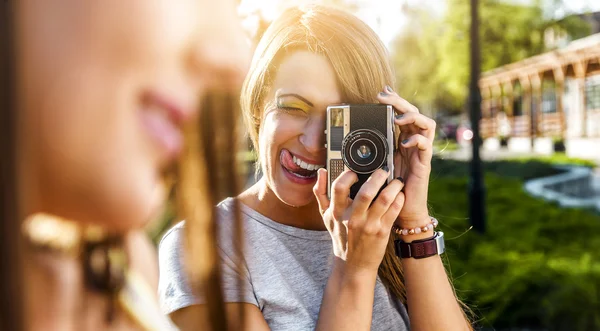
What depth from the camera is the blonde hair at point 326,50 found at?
143 centimetres

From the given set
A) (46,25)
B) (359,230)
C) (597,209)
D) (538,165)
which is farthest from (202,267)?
(538,165)

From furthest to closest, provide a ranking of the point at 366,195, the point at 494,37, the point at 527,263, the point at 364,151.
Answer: the point at 494,37, the point at 527,263, the point at 364,151, the point at 366,195

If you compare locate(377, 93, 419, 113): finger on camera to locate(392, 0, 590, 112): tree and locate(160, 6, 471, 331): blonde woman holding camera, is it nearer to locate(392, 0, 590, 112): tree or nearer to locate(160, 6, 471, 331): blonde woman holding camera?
locate(160, 6, 471, 331): blonde woman holding camera

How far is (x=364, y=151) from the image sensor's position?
4.57ft

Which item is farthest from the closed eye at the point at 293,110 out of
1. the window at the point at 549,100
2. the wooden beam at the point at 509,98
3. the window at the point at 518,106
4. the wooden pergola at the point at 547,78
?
the window at the point at 549,100

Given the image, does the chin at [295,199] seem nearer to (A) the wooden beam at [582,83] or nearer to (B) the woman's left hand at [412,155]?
(B) the woman's left hand at [412,155]

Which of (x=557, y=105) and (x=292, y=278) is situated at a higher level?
(x=557, y=105)

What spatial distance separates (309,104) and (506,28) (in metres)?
23.5

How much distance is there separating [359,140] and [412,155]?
0.18 metres

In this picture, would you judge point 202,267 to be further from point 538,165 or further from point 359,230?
point 538,165

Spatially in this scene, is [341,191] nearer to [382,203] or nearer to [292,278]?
[382,203]

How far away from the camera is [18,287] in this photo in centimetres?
35

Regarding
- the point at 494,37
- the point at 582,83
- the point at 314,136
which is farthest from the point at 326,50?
the point at 494,37

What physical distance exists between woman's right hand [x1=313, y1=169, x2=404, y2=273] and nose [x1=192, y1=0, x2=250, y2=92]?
873mm
